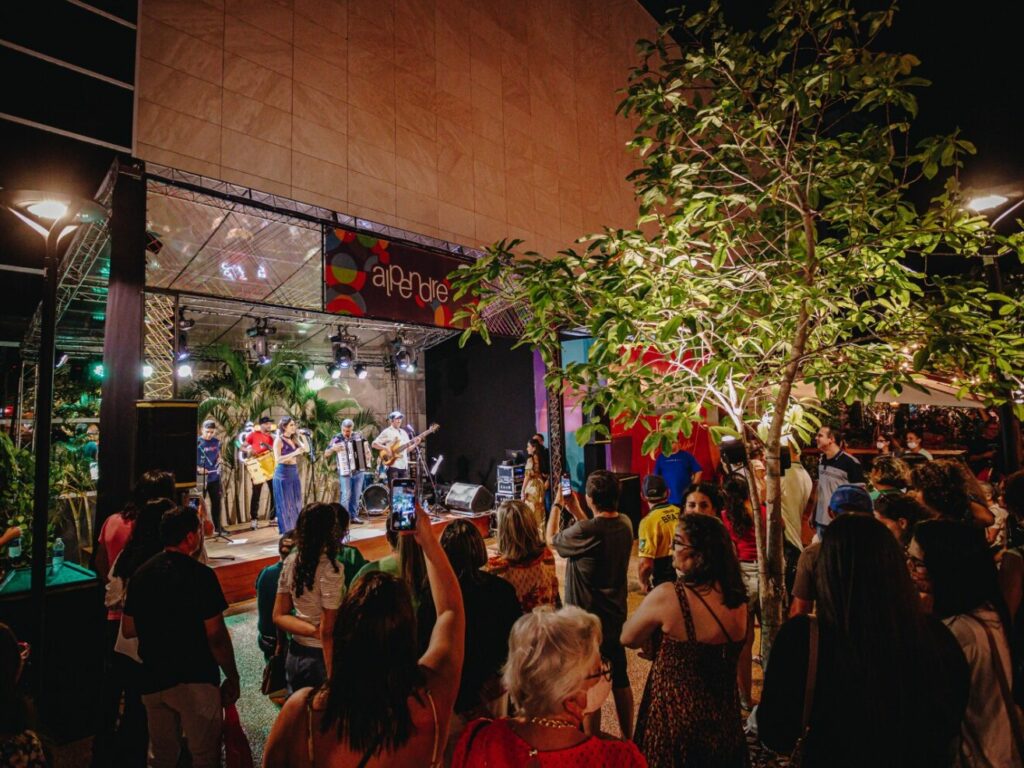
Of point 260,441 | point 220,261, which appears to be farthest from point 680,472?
point 220,261

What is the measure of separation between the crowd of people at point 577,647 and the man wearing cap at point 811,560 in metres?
0.01

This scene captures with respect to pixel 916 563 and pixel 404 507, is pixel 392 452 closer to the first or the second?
pixel 404 507

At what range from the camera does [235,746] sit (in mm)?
2197

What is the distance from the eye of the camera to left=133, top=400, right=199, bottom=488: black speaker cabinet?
13.9 feet

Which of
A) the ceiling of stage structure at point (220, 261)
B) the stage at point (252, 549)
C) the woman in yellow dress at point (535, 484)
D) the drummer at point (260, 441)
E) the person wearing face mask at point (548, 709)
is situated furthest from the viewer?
the drummer at point (260, 441)

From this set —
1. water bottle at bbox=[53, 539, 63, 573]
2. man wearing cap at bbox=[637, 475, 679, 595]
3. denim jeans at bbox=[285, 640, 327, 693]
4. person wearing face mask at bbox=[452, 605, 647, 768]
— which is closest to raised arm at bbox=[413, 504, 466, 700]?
person wearing face mask at bbox=[452, 605, 647, 768]

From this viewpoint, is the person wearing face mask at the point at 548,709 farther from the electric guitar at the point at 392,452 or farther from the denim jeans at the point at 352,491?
the denim jeans at the point at 352,491

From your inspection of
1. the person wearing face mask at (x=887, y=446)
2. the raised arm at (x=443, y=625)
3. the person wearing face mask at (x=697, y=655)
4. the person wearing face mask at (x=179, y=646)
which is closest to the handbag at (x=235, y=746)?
the person wearing face mask at (x=179, y=646)

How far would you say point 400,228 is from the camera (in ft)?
21.4

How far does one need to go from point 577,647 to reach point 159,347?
5117 mm

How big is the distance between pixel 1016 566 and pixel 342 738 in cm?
284

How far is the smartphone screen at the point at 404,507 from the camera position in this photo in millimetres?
1837

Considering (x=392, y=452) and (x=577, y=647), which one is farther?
(x=392, y=452)

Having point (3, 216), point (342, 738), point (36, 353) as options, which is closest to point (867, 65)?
point (342, 738)
